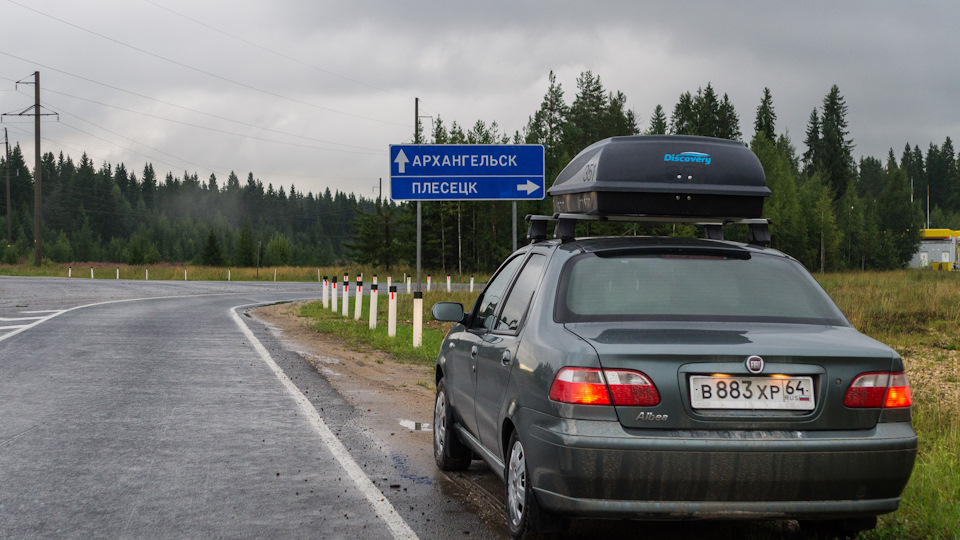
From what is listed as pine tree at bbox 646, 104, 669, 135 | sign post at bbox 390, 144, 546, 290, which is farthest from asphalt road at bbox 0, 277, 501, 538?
pine tree at bbox 646, 104, 669, 135

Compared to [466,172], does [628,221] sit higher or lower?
lower

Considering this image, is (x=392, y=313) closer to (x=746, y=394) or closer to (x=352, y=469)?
(x=352, y=469)

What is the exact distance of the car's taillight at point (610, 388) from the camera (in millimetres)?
3719

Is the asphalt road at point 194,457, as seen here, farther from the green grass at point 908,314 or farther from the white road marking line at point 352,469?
the green grass at point 908,314

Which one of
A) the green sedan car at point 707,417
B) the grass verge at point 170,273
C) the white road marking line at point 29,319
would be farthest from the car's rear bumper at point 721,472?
the grass verge at point 170,273

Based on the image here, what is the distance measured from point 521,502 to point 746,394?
1.27 metres

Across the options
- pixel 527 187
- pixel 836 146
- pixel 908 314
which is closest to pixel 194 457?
pixel 527 187

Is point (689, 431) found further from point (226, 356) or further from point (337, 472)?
point (226, 356)

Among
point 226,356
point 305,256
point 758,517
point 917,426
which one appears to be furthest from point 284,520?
point 305,256

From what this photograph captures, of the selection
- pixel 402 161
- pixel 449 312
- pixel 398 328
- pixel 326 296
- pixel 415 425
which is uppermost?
pixel 402 161

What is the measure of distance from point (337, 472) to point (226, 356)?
25.0ft

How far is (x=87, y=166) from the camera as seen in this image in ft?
536

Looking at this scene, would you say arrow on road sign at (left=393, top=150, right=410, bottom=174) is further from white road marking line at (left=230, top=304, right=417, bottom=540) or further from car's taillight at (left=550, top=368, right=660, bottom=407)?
car's taillight at (left=550, top=368, right=660, bottom=407)

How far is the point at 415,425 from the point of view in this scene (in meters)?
8.00
